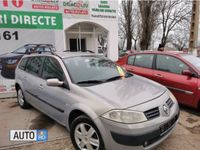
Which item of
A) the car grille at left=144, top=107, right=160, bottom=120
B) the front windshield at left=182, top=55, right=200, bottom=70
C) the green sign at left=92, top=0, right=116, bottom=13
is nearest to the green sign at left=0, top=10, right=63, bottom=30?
the green sign at left=92, top=0, right=116, bottom=13

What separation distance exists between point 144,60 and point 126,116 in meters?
3.38

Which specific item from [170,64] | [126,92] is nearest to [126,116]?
[126,92]

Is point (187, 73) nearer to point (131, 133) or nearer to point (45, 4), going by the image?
point (131, 133)

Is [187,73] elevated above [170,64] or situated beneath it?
situated beneath

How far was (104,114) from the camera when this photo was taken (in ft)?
7.98

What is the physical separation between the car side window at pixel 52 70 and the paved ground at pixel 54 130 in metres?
1.13

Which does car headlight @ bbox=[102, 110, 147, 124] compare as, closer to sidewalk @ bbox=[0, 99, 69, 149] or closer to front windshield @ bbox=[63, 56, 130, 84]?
front windshield @ bbox=[63, 56, 130, 84]

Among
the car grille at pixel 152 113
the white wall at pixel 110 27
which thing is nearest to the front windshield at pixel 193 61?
the car grille at pixel 152 113

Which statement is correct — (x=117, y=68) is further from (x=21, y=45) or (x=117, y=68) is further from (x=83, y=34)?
(x=83, y=34)

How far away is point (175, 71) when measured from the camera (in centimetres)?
464

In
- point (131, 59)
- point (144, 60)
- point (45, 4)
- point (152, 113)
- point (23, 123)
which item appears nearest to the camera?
point (152, 113)

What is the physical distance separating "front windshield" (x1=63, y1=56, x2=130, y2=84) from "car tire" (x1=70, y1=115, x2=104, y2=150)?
2.24 ft

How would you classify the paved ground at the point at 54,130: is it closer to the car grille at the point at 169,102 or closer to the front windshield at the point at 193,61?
the car grille at the point at 169,102

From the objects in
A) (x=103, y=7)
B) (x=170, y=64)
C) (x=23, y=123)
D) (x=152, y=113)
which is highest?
(x=103, y=7)
